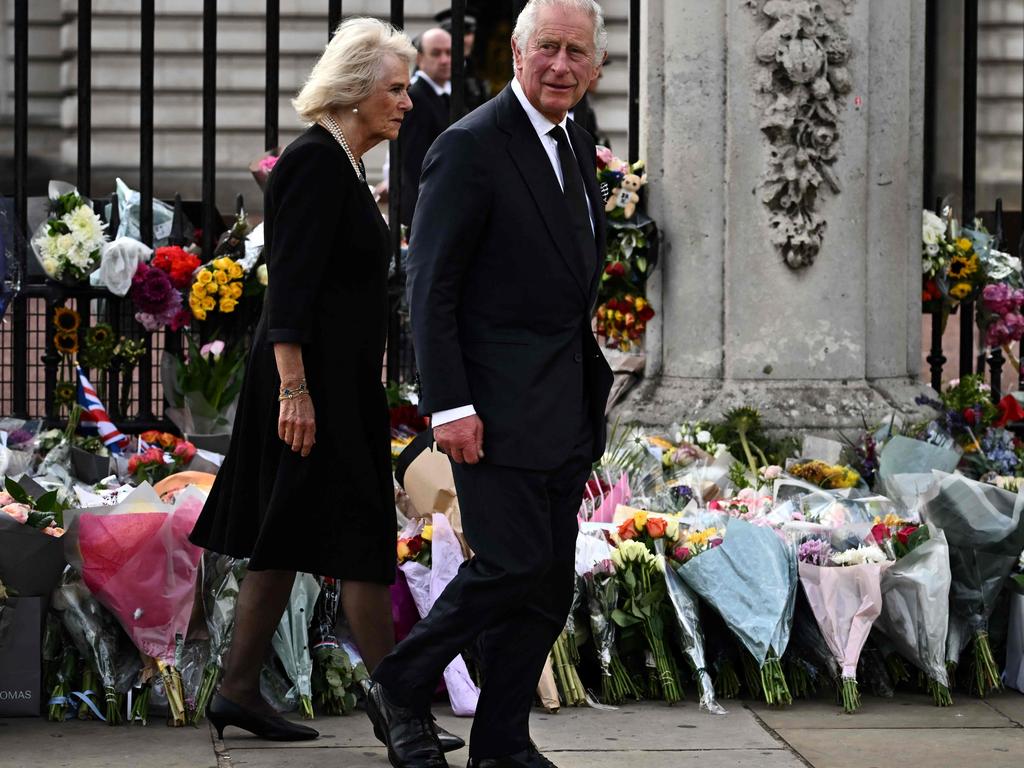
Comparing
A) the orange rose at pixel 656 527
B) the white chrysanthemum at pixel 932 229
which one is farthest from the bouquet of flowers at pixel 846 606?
the white chrysanthemum at pixel 932 229

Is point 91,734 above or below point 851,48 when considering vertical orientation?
below

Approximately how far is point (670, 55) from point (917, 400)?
1.64 meters

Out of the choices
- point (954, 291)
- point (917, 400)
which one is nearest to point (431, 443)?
point (917, 400)

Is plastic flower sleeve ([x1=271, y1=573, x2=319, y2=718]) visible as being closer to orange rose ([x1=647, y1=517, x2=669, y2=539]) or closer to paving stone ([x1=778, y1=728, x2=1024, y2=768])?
orange rose ([x1=647, y1=517, x2=669, y2=539])

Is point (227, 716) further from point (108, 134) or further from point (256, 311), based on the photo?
point (108, 134)

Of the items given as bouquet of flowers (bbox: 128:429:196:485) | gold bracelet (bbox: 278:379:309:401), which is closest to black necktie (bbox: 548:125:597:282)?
gold bracelet (bbox: 278:379:309:401)

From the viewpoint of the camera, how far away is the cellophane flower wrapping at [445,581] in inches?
175

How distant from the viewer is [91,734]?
4.24 metres

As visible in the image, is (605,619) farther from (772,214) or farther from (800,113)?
(800,113)

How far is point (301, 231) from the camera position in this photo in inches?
154

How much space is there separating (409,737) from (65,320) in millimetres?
3160

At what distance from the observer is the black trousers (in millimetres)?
3516

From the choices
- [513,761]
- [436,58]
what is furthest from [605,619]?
[436,58]

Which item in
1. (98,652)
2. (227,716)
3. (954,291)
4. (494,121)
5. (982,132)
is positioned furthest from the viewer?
(982,132)
